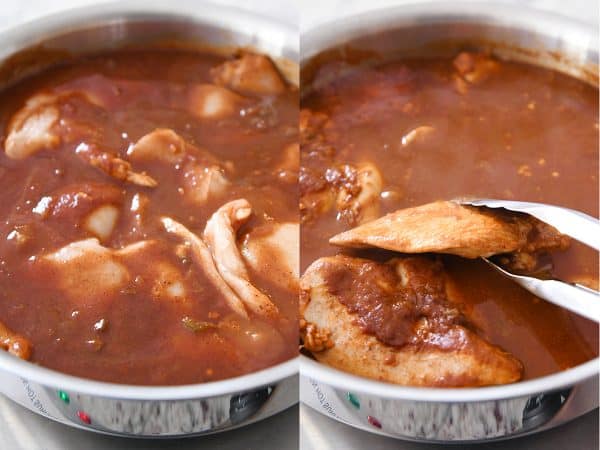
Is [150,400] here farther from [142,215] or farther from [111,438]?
[142,215]

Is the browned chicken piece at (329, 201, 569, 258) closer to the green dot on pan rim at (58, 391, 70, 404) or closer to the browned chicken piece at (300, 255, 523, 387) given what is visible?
the browned chicken piece at (300, 255, 523, 387)

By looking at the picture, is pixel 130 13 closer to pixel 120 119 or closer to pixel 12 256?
pixel 120 119

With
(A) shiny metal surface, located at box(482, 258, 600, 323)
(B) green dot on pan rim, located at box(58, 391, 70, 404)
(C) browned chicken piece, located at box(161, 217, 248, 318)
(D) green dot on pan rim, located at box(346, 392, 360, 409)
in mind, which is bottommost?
(D) green dot on pan rim, located at box(346, 392, 360, 409)

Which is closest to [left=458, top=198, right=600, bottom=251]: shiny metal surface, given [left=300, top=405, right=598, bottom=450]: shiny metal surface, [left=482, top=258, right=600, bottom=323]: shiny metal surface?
[left=482, top=258, right=600, bottom=323]: shiny metal surface

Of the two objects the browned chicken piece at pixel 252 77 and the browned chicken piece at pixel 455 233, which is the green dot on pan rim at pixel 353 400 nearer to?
the browned chicken piece at pixel 455 233

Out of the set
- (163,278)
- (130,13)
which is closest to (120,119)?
(130,13)

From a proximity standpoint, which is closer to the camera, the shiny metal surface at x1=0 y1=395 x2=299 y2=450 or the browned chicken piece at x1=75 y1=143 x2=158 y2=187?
the shiny metal surface at x1=0 y1=395 x2=299 y2=450
